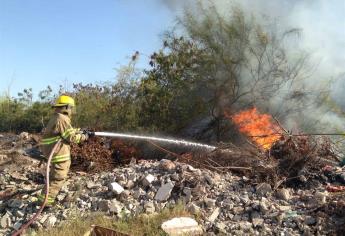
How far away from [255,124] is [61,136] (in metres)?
5.15

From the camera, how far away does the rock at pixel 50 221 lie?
7.33 metres

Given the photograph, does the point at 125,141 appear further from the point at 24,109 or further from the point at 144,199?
the point at 24,109

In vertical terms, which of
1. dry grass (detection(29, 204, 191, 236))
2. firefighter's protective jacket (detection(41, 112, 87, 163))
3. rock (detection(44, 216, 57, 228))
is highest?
firefighter's protective jacket (detection(41, 112, 87, 163))

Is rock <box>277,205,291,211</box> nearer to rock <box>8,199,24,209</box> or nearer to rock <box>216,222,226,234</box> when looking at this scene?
rock <box>216,222,226,234</box>

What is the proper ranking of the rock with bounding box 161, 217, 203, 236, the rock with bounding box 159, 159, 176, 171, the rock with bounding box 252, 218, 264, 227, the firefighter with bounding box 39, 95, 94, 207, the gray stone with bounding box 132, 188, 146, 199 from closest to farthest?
1. the rock with bounding box 161, 217, 203, 236
2. the rock with bounding box 252, 218, 264, 227
3. the gray stone with bounding box 132, 188, 146, 199
4. the firefighter with bounding box 39, 95, 94, 207
5. the rock with bounding box 159, 159, 176, 171

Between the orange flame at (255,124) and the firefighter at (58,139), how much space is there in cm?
441

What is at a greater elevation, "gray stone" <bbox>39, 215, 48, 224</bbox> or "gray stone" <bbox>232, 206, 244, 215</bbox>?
"gray stone" <bbox>232, 206, 244, 215</bbox>

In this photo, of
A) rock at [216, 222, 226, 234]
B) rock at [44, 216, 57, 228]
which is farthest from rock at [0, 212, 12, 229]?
rock at [216, 222, 226, 234]

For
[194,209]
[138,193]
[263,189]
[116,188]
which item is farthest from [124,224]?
[263,189]

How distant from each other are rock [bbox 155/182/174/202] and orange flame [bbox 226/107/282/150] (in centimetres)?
345

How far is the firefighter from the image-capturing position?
7945 mm

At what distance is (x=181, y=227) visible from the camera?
6.46 meters

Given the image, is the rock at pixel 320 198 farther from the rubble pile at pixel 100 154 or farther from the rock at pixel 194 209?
the rubble pile at pixel 100 154

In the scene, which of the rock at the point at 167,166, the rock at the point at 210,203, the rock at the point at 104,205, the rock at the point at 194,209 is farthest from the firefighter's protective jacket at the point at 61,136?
the rock at the point at 210,203
